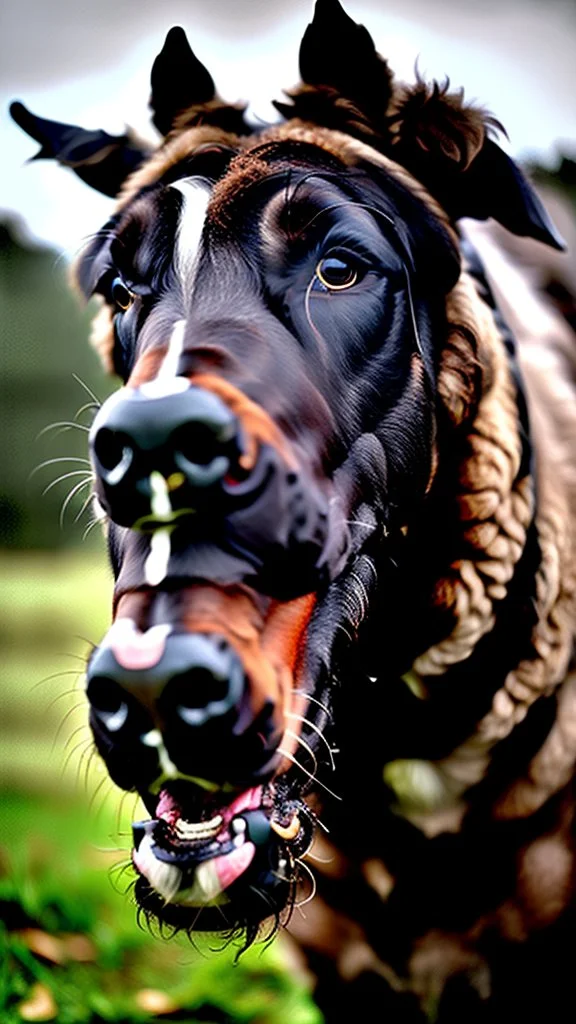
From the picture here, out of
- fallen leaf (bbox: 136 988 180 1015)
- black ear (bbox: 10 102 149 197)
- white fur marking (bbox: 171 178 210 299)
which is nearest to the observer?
white fur marking (bbox: 171 178 210 299)

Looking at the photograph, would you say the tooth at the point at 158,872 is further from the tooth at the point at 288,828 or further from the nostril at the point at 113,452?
the nostril at the point at 113,452

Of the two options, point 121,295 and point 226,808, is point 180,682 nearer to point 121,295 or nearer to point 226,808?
point 226,808

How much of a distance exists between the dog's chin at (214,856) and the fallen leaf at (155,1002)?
1995mm

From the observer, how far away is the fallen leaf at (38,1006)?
139 inches

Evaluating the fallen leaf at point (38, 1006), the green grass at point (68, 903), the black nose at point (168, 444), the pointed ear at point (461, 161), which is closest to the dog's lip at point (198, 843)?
the green grass at point (68, 903)

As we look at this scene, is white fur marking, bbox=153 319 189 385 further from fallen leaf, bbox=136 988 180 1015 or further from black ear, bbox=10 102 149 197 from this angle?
fallen leaf, bbox=136 988 180 1015

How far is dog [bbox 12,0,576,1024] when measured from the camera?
184 cm

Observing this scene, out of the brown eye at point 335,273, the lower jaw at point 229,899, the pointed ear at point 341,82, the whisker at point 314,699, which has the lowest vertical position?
the lower jaw at point 229,899

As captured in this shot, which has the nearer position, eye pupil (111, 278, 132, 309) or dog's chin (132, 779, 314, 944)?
dog's chin (132, 779, 314, 944)

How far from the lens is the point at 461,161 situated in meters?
2.48

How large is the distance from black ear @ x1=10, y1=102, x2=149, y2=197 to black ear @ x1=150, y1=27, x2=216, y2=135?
0.55ft

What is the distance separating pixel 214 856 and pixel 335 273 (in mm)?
1051

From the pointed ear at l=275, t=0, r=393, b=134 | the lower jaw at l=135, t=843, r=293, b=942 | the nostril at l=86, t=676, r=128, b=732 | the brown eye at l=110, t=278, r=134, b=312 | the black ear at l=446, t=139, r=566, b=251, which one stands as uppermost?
the pointed ear at l=275, t=0, r=393, b=134

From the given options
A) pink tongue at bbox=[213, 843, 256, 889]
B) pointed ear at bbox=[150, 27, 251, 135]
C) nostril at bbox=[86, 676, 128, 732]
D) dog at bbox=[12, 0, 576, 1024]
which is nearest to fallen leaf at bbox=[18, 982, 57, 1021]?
dog at bbox=[12, 0, 576, 1024]
